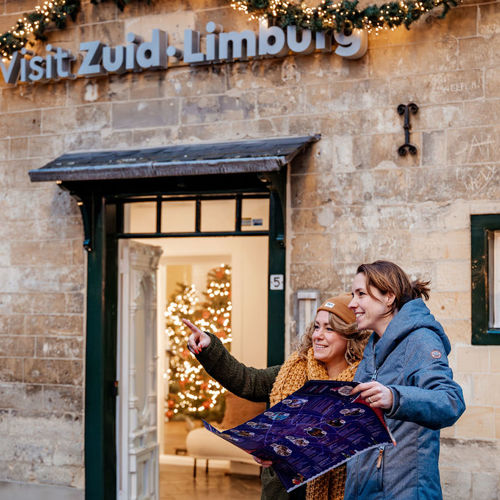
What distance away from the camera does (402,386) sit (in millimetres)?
2658

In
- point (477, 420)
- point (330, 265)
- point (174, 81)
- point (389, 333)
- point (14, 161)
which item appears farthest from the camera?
point (14, 161)

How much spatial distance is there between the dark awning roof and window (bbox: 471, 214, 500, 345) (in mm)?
1436

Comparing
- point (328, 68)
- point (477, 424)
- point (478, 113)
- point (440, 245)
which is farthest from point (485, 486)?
point (328, 68)

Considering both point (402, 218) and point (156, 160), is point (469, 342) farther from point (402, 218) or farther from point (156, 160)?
point (156, 160)

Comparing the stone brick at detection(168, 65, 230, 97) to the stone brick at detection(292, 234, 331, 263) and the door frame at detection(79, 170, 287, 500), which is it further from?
the stone brick at detection(292, 234, 331, 263)

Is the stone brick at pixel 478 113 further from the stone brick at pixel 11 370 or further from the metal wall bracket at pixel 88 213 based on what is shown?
the stone brick at pixel 11 370

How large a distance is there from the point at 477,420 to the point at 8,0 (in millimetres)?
5486

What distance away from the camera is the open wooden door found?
24.2ft

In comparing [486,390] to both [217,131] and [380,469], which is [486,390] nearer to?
[217,131]

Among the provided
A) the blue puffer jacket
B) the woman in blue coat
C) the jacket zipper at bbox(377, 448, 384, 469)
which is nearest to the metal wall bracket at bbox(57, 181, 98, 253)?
the woman in blue coat

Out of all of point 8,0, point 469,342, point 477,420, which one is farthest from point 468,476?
point 8,0

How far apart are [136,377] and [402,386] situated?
5.07 m

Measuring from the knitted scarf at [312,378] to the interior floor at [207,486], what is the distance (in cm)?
460

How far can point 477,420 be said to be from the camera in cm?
591
